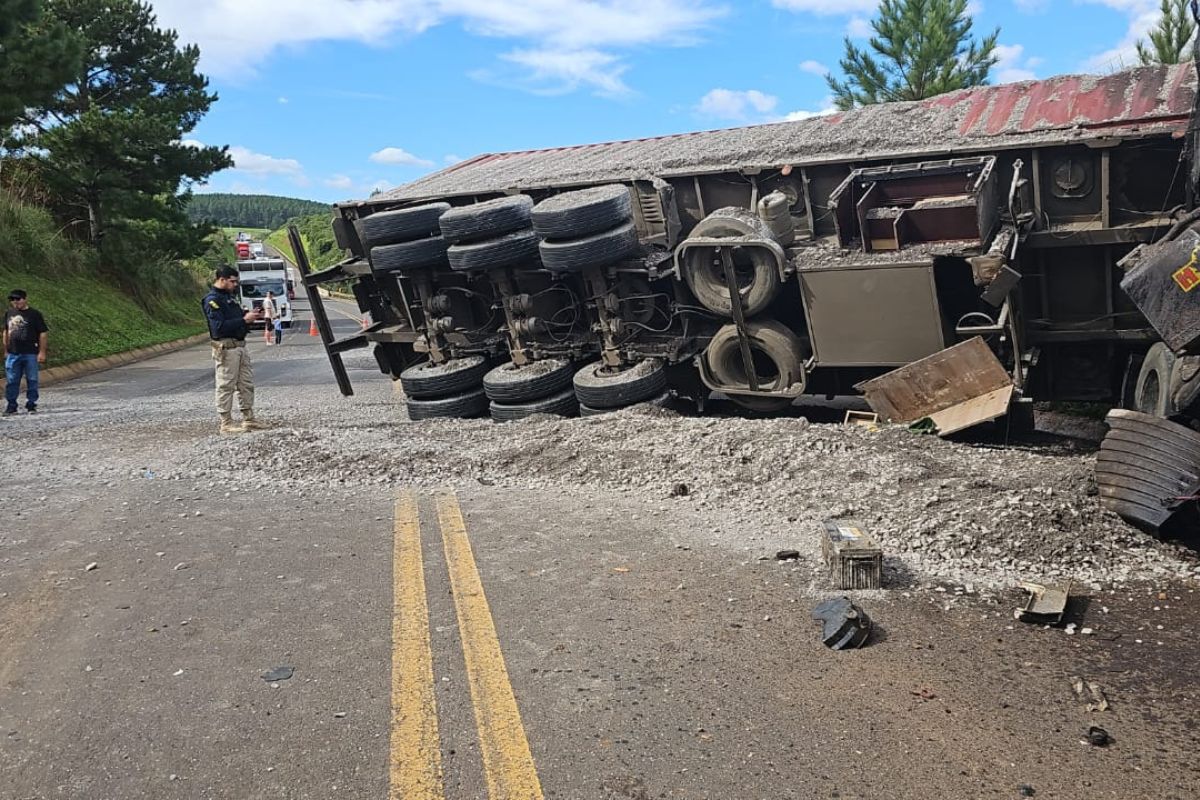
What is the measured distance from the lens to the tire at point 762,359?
7.94 metres

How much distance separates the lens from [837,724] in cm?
306

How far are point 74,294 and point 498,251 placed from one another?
2047 cm

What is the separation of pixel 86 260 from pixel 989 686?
102 feet

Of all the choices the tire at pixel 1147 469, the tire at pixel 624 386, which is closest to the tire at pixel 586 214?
the tire at pixel 624 386

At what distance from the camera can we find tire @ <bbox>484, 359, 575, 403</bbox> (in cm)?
905

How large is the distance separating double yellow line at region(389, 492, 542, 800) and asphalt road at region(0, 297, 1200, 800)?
11 millimetres

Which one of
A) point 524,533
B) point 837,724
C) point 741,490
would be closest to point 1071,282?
point 741,490

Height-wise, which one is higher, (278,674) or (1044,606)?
(278,674)

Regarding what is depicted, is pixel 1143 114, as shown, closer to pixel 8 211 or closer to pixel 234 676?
pixel 234 676

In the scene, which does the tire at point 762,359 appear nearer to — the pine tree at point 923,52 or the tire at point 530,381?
the tire at point 530,381

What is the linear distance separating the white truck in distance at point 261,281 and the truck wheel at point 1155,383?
3956cm

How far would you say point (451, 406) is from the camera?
32.2 feet

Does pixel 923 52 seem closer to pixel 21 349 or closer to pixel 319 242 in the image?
pixel 21 349

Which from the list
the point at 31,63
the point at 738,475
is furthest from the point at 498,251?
the point at 31,63
